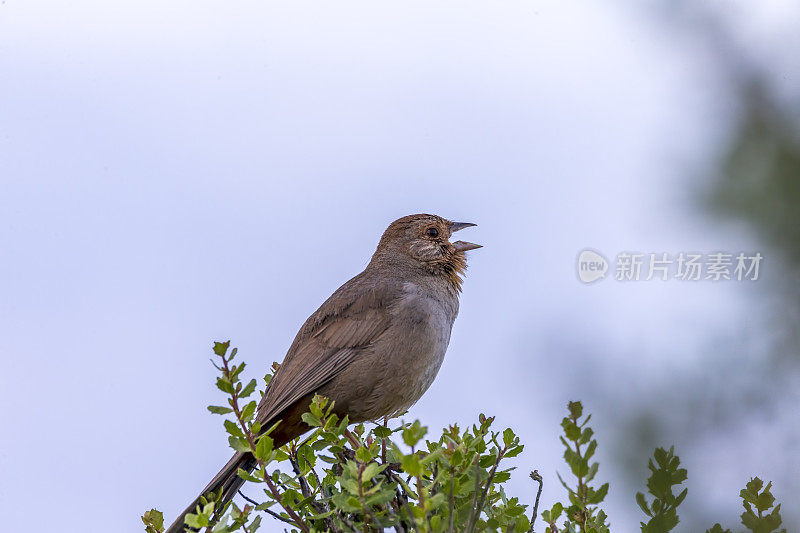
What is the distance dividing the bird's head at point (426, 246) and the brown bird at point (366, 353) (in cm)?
17

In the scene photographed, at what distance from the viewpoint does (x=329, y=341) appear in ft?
17.8

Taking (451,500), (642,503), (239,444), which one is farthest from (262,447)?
(642,503)

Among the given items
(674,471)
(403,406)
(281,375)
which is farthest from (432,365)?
(674,471)

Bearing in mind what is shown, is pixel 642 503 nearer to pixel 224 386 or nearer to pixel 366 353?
pixel 224 386

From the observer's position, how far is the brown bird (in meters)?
5.11

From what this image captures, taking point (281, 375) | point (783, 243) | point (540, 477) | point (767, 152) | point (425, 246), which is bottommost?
point (540, 477)

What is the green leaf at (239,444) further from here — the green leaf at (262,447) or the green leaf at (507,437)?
the green leaf at (507,437)

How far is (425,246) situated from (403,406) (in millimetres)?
1202

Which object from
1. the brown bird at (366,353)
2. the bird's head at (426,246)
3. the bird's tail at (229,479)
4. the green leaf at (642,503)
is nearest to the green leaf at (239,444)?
the bird's tail at (229,479)

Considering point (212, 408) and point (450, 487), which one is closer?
point (450, 487)

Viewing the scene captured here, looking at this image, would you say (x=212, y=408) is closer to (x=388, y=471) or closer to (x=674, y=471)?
(x=388, y=471)

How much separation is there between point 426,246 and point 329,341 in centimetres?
109

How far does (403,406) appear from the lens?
5398 mm

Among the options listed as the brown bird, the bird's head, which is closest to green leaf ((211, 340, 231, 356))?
the brown bird
